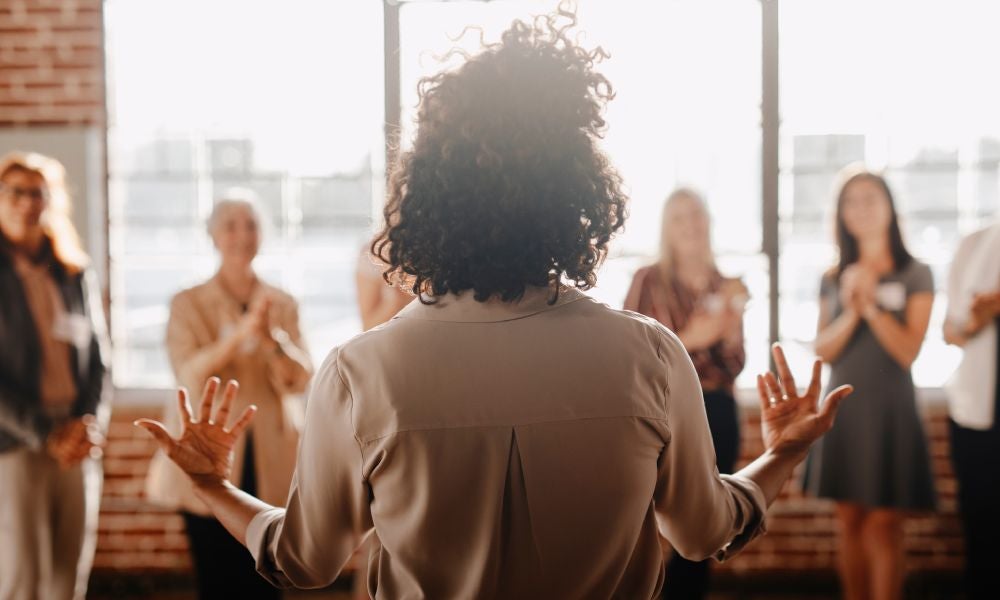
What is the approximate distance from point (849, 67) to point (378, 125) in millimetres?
2121

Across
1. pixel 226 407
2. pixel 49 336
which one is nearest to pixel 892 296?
pixel 226 407

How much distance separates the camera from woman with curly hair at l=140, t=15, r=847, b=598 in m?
1.08

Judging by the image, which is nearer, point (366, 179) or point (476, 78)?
point (476, 78)

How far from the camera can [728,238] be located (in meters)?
4.18

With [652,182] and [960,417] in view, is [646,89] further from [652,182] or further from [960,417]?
[960,417]

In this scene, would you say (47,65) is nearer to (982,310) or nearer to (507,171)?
(507,171)

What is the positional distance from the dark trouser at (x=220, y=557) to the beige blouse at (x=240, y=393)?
0.11ft

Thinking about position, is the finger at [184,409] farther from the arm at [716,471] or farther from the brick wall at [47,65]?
the brick wall at [47,65]

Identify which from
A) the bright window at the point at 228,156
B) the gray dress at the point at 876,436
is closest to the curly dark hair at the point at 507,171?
the gray dress at the point at 876,436

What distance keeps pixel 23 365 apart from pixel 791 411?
239 centimetres

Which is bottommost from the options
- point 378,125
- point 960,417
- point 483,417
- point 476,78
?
point 960,417

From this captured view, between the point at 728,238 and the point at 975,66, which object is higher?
the point at 975,66

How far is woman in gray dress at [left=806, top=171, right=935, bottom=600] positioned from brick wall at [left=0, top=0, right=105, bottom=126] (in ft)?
10.5

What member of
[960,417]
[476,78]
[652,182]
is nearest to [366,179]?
[652,182]
